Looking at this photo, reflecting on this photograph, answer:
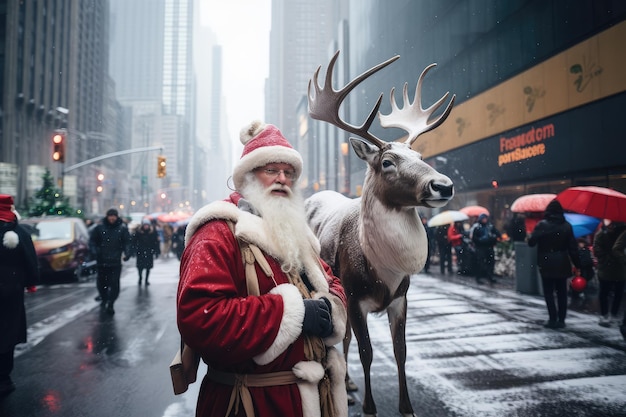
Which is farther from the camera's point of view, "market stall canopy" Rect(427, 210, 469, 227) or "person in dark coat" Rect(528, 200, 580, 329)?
"market stall canopy" Rect(427, 210, 469, 227)

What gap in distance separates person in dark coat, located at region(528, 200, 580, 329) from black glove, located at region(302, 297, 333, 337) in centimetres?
620

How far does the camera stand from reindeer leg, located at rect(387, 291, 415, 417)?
3.99m

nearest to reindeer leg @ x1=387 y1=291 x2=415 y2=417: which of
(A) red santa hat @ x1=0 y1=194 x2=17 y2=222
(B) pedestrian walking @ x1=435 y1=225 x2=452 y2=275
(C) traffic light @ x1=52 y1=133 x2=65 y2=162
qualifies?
(A) red santa hat @ x1=0 y1=194 x2=17 y2=222

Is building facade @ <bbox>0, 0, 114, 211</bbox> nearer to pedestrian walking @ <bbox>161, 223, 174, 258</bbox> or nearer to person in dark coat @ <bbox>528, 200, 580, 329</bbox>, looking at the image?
pedestrian walking @ <bbox>161, 223, 174, 258</bbox>

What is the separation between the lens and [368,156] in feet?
13.3

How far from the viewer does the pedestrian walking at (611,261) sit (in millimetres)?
7246

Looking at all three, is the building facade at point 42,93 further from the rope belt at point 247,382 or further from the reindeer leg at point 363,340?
the rope belt at point 247,382

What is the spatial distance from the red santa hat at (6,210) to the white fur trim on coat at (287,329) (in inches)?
181

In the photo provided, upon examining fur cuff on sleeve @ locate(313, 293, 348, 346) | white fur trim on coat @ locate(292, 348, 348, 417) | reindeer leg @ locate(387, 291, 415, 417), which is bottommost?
reindeer leg @ locate(387, 291, 415, 417)

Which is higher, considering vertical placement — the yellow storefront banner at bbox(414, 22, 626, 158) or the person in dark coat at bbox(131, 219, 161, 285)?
the yellow storefront banner at bbox(414, 22, 626, 158)

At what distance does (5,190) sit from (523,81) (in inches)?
1127

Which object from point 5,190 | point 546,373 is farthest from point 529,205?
point 5,190

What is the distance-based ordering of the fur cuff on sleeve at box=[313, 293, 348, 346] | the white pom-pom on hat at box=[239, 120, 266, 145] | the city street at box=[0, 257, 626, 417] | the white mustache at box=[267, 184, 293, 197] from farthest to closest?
the city street at box=[0, 257, 626, 417] → the white pom-pom on hat at box=[239, 120, 266, 145] → the white mustache at box=[267, 184, 293, 197] → the fur cuff on sleeve at box=[313, 293, 348, 346]

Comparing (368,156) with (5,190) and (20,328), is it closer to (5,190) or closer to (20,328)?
(20,328)
